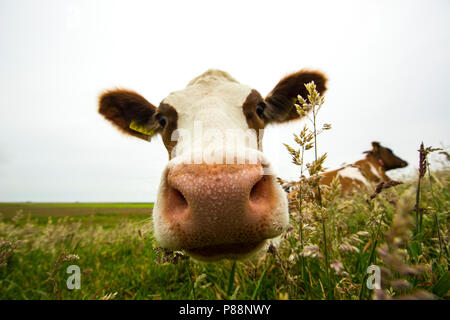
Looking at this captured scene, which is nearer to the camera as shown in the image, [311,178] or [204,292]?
[311,178]

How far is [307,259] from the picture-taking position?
1.66m

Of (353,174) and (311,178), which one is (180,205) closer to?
(311,178)

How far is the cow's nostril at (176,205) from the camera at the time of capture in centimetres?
120

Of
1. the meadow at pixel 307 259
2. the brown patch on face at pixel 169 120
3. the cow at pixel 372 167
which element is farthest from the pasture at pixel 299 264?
the cow at pixel 372 167

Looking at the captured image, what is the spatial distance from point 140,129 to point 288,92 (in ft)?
8.36

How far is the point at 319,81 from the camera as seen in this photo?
3031 mm

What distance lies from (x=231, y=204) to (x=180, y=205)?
0.35 m

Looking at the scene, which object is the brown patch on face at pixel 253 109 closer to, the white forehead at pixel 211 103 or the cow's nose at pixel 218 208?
the white forehead at pixel 211 103

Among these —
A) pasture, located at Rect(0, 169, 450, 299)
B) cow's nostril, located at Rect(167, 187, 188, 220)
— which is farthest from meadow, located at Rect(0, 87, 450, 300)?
cow's nostril, located at Rect(167, 187, 188, 220)

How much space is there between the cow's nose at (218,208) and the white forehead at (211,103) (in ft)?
2.41

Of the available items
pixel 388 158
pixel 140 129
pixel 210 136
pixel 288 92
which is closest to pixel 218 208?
pixel 210 136

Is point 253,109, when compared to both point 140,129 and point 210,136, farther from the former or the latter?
point 140,129

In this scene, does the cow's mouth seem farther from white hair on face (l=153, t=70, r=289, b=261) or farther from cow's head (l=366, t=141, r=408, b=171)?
cow's head (l=366, t=141, r=408, b=171)

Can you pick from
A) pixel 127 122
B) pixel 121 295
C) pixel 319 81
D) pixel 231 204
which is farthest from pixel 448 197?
pixel 127 122
